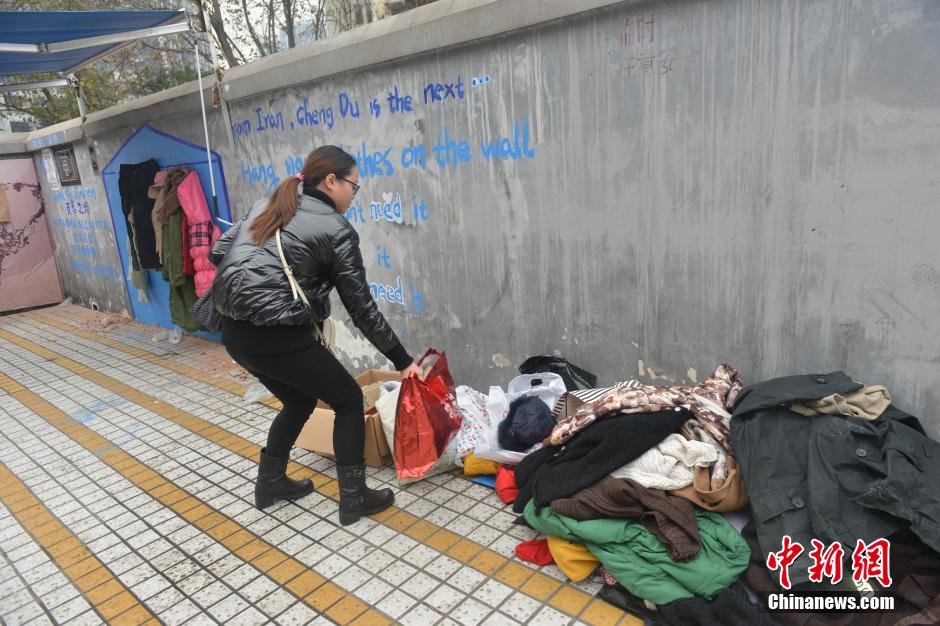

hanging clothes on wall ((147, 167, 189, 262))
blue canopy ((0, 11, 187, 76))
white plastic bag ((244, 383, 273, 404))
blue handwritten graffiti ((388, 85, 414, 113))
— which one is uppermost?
blue canopy ((0, 11, 187, 76))

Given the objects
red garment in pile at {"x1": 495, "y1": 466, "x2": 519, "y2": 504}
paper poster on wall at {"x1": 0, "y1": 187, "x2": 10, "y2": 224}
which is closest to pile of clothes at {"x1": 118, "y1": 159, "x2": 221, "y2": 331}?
red garment in pile at {"x1": 495, "y1": 466, "x2": 519, "y2": 504}

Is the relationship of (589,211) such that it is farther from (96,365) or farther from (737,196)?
(96,365)

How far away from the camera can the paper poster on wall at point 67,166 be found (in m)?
8.90

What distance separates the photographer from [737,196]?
295 centimetres

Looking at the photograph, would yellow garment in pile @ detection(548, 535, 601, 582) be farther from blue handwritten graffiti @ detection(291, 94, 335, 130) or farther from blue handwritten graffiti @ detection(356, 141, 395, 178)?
blue handwritten graffiti @ detection(291, 94, 335, 130)

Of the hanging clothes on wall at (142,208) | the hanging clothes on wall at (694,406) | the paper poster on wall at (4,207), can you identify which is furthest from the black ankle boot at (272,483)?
the paper poster on wall at (4,207)

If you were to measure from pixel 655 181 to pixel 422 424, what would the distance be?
72.0 inches

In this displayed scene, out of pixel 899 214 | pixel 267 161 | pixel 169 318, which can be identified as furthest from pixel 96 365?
pixel 899 214

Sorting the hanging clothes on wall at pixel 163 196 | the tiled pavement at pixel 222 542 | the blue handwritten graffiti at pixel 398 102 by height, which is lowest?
the tiled pavement at pixel 222 542

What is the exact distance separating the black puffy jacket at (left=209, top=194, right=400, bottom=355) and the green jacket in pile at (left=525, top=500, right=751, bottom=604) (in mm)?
1315

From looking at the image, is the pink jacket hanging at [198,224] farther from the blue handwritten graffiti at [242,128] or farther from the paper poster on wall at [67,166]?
the paper poster on wall at [67,166]

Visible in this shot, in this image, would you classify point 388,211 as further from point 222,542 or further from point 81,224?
point 81,224

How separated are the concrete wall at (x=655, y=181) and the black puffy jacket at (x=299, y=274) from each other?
50.8 inches

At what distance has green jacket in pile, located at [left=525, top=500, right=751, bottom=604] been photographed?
94.3 inches
